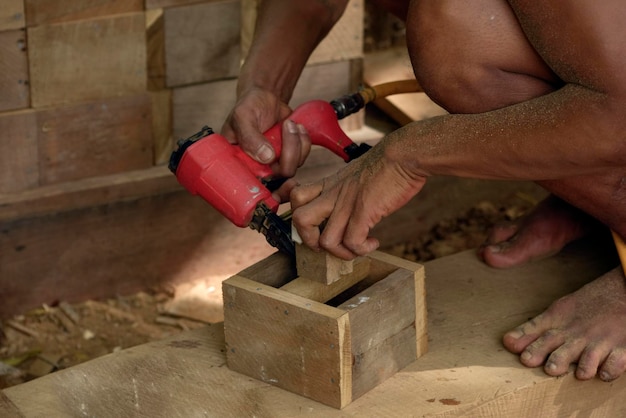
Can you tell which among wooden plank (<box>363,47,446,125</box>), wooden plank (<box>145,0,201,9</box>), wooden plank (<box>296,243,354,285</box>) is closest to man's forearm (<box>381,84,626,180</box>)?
wooden plank (<box>296,243,354,285</box>)

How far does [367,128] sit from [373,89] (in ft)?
2.38

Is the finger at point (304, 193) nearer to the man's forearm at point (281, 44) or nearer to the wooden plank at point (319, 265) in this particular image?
the wooden plank at point (319, 265)

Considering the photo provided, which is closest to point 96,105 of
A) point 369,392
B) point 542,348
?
point 369,392

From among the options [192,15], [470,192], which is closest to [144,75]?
[192,15]

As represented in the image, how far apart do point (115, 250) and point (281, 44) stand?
2.46ft

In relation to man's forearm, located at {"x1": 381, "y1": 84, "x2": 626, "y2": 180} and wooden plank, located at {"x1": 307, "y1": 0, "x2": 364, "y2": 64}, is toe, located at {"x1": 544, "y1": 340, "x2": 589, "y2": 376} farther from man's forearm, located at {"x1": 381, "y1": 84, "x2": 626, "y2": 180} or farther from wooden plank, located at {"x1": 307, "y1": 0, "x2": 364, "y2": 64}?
wooden plank, located at {"x1": 307, "y1": 0, "x2": 364, "y2": 64}

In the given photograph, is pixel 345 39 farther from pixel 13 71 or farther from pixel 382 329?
pixel 382 329

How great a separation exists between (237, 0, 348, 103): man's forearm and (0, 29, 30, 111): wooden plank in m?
0.54

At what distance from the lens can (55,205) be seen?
2686 mm

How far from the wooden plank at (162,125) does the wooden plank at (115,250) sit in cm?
11

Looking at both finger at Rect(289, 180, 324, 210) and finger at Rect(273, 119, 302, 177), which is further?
finger at Rect(273, 119, 302, 177)

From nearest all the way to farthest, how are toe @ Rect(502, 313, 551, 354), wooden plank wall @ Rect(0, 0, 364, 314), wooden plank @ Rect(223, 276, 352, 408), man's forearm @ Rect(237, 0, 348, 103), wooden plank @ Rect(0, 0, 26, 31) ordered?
wooden plank @ Rect(223, 276, 352, 408)
toe @ Rect(502, 313, 551, 354)
man's forearm @ Rect(237, 0, 348, 103)
wooden plank @ Rect(0, 0, 26, 31)
wooden plank wall @ Rect(0, 0, 364, 314)

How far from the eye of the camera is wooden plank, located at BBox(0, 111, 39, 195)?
262 cm

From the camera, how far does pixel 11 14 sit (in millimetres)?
2516
